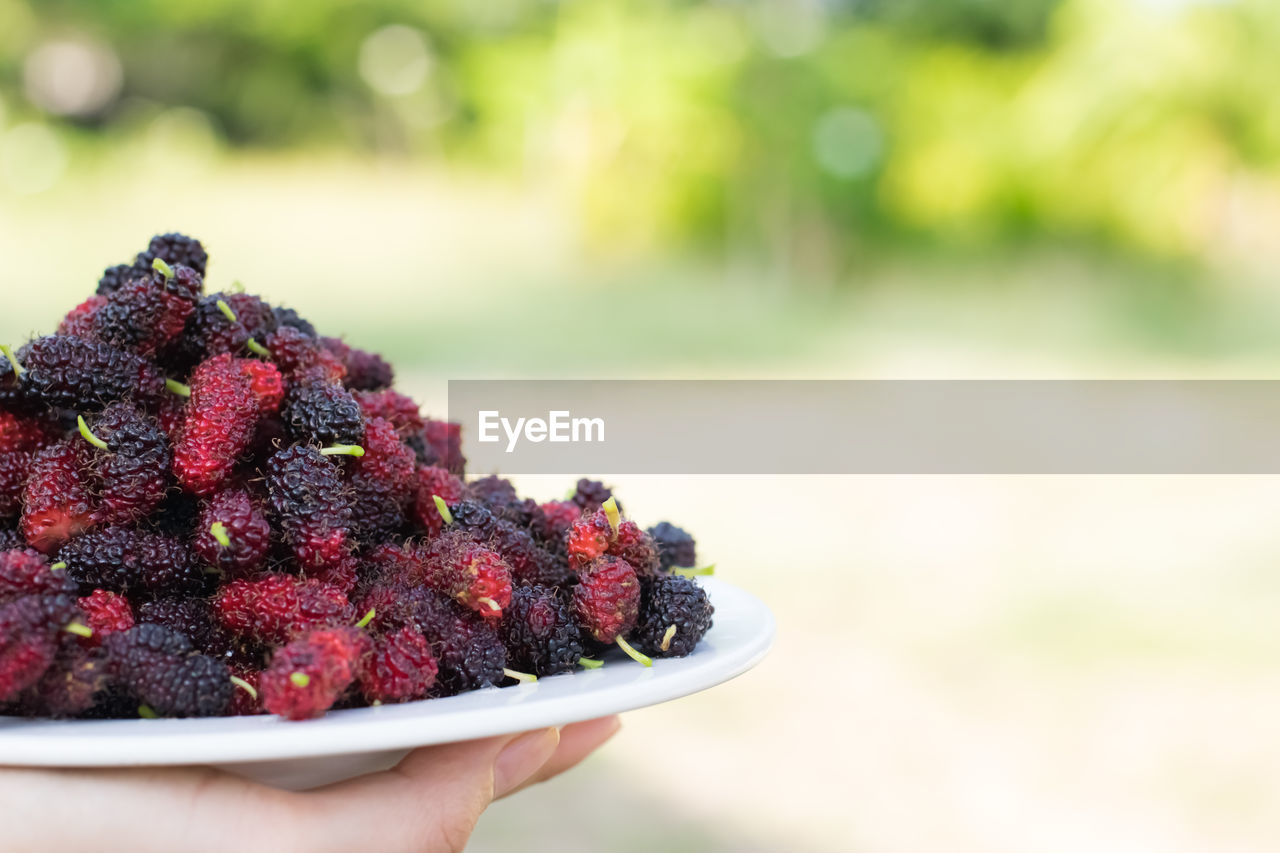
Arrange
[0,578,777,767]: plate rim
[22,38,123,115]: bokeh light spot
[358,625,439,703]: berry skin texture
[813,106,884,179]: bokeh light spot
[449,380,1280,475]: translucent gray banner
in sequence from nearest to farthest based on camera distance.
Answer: [0,578,777,767]: plate rim → [358,625,439,703]: berry skin texture → [449,380,1280,475]: translucent gray banner → [22,38,123,115]: bokeh light spot → [813,106,884,179]: bokeh light spot

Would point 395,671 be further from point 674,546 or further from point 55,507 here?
point 674,546

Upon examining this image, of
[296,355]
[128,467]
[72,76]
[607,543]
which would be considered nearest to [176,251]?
[296,355]

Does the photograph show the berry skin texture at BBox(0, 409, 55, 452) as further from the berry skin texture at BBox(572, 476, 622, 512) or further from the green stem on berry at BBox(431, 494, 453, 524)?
the berry skin texture at BBox(572, 476, 622, 512)

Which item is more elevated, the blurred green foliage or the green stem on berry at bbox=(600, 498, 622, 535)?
the blurred green foliage

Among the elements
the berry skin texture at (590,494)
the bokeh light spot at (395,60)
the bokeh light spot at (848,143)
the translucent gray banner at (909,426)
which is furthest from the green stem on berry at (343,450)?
the bokeh light spot at (395,60)

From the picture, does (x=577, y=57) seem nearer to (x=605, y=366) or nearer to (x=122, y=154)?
(x=605, y=366)

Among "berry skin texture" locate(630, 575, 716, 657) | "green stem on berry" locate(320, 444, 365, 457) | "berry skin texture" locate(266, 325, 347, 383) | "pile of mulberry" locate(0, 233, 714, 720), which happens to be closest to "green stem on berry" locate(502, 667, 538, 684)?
"pile of mulberry" locate(0, 233, 714, 720)

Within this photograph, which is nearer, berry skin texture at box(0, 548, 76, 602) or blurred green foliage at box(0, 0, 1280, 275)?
berry skin texture at box(0, 548, 76, 602)
